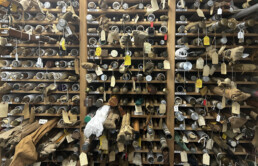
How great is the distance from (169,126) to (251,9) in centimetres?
153

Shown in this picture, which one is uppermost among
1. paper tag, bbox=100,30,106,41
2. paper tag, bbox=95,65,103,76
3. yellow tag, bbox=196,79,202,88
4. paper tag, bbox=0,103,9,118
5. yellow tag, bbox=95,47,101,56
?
paper tag, bbox=100,30,106,41

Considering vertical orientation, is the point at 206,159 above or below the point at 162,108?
below

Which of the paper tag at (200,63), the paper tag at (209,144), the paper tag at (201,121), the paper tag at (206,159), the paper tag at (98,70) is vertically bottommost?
the paper tag at (206,159)

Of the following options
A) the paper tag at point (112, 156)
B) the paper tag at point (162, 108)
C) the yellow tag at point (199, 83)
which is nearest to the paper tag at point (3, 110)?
the paper tag at point (112, 156)

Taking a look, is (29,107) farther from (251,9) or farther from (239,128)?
(251,9)

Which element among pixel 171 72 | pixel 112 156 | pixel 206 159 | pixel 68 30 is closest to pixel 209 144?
pixel 206 159

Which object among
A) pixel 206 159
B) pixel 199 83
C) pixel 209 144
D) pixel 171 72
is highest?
pixel 171 72

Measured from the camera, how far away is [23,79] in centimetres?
153

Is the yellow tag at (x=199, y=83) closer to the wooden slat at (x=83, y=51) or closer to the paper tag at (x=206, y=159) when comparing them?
the paper tag at (x=206, y=159)

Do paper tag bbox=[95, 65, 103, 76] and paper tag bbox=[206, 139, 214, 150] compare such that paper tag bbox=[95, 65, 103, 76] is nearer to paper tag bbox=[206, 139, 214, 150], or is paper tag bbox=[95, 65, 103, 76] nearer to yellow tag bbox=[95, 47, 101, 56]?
yellow tag bbox=[95, 47, 101, 56]

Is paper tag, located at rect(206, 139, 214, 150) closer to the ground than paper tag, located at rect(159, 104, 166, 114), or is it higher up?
closer to the ground

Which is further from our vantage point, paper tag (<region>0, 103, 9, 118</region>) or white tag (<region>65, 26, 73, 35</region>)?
paper tag (<region>0, 103, 9, 118</region>)

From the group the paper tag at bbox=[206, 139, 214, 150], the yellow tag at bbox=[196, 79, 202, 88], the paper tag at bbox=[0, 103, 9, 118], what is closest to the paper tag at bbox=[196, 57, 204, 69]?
the yellow tag at bbox=[196, 79, 202, 88]

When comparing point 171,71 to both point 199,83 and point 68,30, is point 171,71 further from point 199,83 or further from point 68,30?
point 68,30
